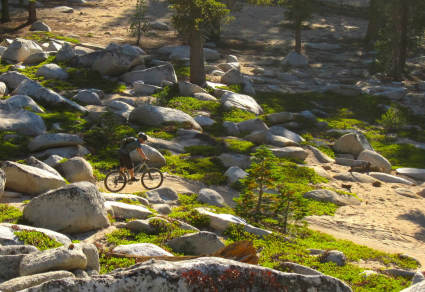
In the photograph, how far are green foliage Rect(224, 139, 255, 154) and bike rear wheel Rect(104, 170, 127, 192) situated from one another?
576cm

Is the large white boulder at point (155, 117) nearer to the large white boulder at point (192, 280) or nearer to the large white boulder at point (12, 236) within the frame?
the large white boulder at point (12, 236)

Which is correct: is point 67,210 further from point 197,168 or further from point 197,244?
point 197,168

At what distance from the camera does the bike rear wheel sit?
43.2 ft

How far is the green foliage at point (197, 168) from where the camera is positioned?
50.5ft

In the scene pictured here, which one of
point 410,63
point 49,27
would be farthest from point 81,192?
point 410,63

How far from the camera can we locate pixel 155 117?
773 inches

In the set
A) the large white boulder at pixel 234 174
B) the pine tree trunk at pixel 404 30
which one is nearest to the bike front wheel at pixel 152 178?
the large white boulder at pixel 234 174

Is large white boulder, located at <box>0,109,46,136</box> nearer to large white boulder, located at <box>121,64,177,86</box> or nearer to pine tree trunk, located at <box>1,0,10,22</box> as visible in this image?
large white boulder, located at <box>121,64,177,86</box>

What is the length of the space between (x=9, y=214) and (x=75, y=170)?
11.4ft

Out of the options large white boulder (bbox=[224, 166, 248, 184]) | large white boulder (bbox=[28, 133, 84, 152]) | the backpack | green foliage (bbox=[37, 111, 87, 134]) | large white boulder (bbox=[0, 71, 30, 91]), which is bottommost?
large white boulder (bbox=[224, 166, 248, 184])

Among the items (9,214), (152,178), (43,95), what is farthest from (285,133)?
(9,214)

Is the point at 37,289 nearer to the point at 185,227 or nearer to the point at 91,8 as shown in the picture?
the point at 185,227

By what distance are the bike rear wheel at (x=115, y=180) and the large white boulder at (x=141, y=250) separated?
4782 mm

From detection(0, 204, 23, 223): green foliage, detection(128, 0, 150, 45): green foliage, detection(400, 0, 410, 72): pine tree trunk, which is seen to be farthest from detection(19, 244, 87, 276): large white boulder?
detection(400, 0, 410, 72): pine tree trunk
